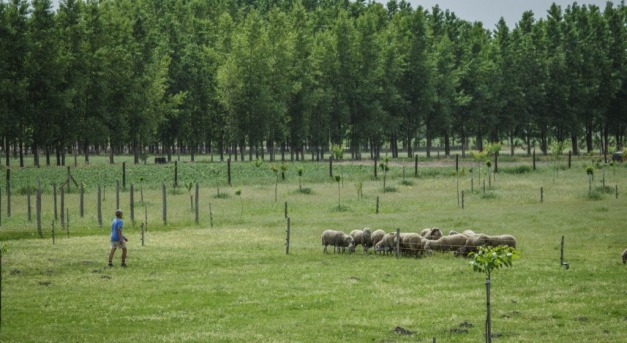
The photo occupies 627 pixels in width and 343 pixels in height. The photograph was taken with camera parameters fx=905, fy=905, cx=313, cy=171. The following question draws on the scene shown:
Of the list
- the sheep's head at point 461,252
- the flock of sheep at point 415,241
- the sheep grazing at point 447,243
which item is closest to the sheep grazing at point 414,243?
the flock of sheep at point 415,241

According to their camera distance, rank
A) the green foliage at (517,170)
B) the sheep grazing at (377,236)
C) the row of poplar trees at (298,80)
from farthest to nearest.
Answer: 1. the row of poplar trees at (298,80)
2. the green foliage at (517,170)
3. the sheep grazing at (377,236)

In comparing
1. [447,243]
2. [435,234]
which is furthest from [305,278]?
[435,234]

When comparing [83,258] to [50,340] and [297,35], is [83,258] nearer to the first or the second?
[50,340]

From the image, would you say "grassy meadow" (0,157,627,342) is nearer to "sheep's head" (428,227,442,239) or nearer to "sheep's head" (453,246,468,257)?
"sheep's head" (453,246,468,257)

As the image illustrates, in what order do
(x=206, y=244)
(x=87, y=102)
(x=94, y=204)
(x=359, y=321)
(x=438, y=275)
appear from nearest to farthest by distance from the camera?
(x=359, y=321)
(x=438, y=275)
(x=206, y=244)
(x=94, y=204)
(x=87, y=102)

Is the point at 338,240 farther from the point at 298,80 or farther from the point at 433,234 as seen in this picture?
the point at 298,80

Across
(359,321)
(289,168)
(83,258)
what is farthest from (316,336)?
(289,168)

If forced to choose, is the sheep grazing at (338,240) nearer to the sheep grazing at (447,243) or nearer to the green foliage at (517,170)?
the sheep grazing at (447,243)

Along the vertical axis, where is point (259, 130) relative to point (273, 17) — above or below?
below

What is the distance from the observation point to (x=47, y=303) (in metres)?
28.2

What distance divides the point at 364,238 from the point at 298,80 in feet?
A: 292

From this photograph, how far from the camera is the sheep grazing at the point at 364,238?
4084cm

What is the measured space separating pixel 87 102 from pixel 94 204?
156 feet

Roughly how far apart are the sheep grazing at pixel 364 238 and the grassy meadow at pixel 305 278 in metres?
1.28
